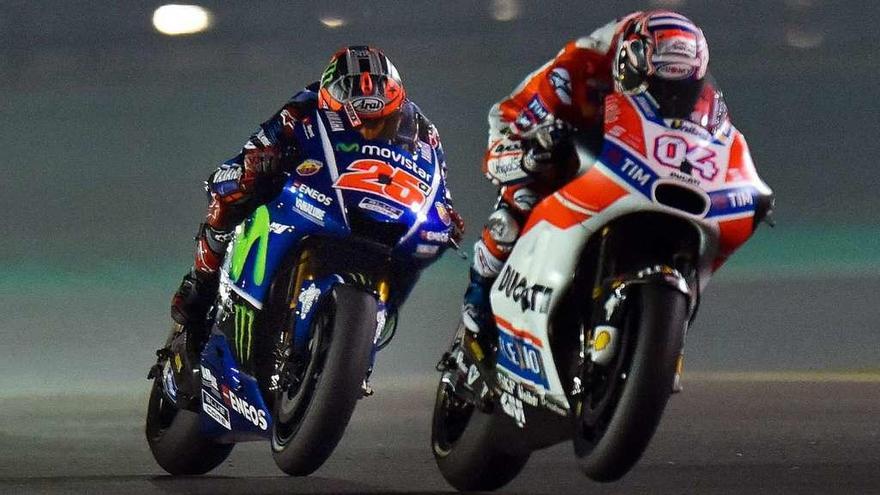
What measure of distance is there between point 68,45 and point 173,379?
11.3 m

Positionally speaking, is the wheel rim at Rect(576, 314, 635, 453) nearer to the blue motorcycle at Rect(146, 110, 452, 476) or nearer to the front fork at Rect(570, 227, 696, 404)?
the front fork at Rect(570, 227, 696, 404)

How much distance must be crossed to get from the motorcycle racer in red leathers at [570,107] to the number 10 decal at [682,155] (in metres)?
0.11

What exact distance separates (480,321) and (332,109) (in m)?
1.10

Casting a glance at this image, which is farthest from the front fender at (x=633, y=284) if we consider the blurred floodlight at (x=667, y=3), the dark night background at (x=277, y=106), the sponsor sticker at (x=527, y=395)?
the blurred floodlight at (x=667, y=3)

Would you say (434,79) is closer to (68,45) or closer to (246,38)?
(246,38)

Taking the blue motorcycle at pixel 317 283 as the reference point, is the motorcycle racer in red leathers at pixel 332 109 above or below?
above

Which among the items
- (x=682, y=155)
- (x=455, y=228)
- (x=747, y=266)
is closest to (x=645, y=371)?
(x=682, y=155)

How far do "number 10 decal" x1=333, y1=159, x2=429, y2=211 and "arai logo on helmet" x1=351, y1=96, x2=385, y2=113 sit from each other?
220mm

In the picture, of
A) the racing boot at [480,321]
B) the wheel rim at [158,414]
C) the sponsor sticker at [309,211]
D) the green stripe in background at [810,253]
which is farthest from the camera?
the green stripe in background at [810,253]

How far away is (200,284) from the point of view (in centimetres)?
795

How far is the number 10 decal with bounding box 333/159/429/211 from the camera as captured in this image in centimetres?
711

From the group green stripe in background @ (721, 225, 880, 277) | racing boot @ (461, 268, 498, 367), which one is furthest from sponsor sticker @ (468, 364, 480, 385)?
green stripe in background @ (721, 225, 880, 277)

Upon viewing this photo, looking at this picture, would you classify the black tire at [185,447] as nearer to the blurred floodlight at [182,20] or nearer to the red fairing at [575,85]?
the red fairing at [575,85]

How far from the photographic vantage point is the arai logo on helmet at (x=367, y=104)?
24.0 ft
